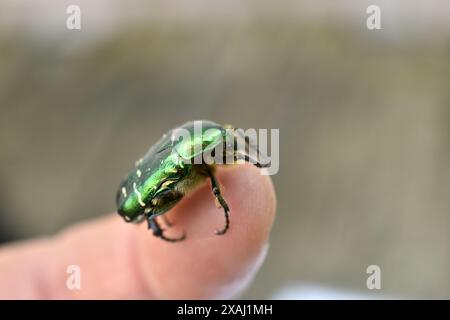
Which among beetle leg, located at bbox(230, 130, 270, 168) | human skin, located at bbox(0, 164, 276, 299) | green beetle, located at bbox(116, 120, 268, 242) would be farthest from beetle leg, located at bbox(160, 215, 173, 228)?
beetle leg, located at bbox(230, 130, 270, 168)

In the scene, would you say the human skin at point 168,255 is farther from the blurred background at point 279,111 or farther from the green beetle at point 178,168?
the blurred background at point 279,111

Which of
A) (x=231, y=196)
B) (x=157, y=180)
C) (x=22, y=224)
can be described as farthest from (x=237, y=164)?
(x=22, y=224)

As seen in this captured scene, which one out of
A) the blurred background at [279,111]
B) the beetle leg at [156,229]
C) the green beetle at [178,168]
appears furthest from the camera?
the blurred background at [279,111]

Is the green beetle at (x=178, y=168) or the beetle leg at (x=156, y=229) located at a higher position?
the green beetle at (x=178, y=168)

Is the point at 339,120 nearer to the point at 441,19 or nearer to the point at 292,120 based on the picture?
the point at 292,120

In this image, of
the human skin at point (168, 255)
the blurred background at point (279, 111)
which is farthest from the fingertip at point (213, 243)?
the blurred background at point (279, 111)

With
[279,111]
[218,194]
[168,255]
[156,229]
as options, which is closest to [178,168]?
[218,194]
